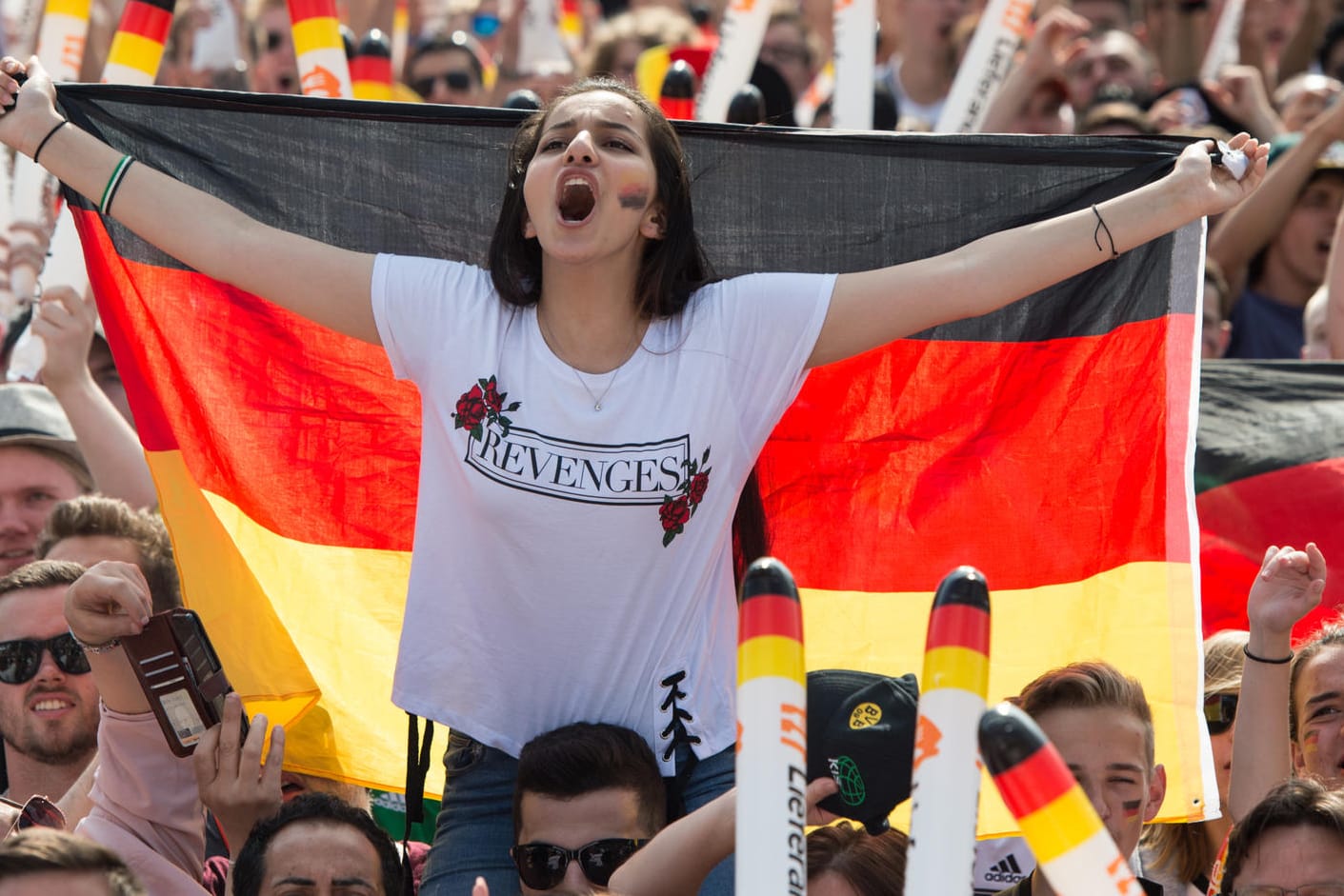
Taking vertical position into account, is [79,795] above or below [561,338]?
below

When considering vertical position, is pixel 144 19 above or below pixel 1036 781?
above

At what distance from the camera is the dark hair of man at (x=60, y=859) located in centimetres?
278

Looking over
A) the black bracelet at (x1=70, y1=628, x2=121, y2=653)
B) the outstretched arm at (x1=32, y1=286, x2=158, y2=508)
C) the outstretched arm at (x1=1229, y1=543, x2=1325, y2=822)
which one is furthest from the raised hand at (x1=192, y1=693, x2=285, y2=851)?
the outstretched arm at (x1=1229, y1=543, x2=1325, y2=822)

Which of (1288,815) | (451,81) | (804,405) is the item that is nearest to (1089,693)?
(1288,815)

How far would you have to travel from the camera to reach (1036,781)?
72.7 inches

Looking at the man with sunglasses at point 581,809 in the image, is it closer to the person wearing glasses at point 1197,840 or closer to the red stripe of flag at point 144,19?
the person wearing glasses at point 1197,840

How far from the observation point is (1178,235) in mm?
4078

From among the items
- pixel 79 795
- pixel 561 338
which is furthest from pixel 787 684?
pixel 79 795

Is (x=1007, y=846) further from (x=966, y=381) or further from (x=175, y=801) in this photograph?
(x=175, y=801)

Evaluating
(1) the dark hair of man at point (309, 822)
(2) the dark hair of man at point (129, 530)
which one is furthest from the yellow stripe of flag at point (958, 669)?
(2) the dark hair of man at point (129, 530)

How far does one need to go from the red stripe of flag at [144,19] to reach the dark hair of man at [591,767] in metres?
2.54

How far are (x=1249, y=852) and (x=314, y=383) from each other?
6.96 ft

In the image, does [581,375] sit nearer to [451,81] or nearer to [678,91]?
[678,91]

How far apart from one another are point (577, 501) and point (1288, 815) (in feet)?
4.32
